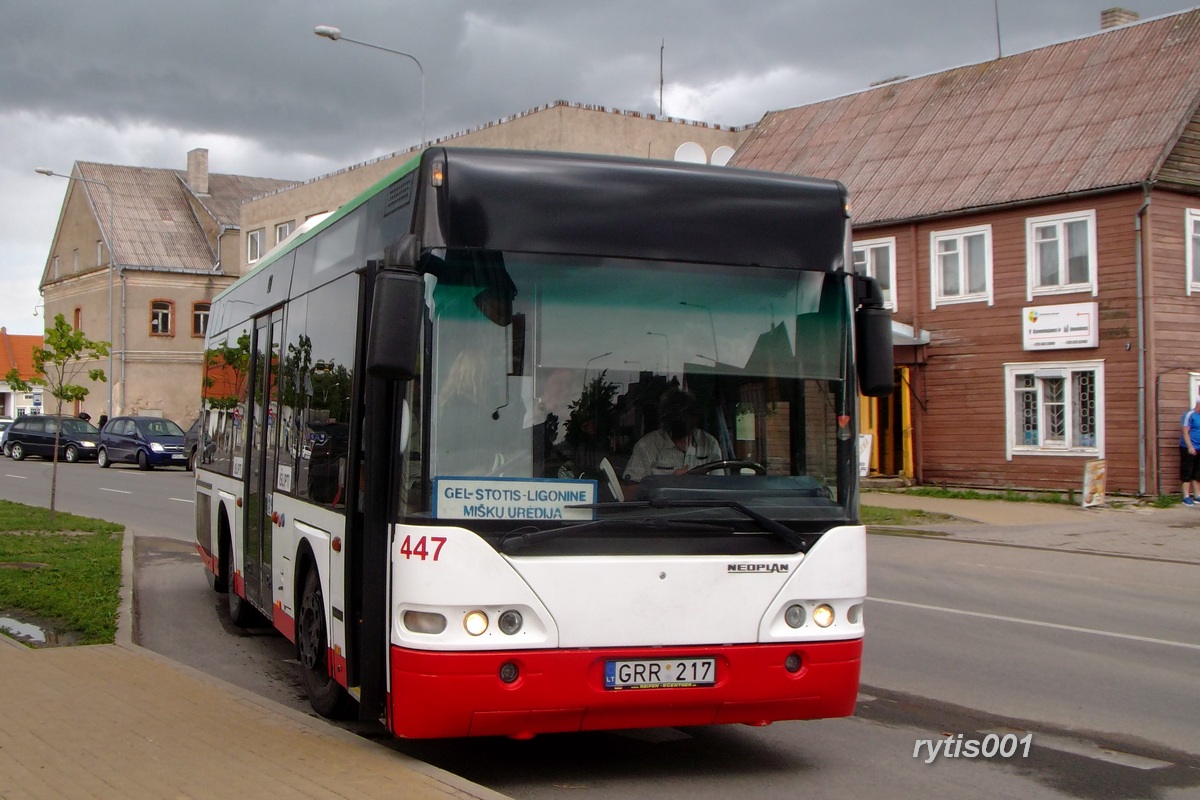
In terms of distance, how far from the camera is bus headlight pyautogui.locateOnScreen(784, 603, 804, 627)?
596 cm

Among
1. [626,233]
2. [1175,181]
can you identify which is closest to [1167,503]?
[1175,181]

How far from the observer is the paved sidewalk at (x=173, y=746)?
542 cm

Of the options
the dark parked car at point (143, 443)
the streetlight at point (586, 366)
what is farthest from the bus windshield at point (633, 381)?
the dark parked car at point (143, 443)

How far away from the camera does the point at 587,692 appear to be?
565 centimetres

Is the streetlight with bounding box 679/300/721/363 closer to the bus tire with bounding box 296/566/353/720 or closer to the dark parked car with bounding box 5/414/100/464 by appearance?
the bus tire with bounding box 296/566/353/720

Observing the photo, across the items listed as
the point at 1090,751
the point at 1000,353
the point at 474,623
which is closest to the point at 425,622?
the point at 474,623

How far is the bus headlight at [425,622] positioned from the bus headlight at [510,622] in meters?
0.24

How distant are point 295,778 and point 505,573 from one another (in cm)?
123

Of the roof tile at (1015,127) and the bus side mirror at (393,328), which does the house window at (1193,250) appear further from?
the bus side mirror at (393,328)

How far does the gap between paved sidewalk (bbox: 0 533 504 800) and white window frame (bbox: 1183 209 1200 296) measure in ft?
71.8

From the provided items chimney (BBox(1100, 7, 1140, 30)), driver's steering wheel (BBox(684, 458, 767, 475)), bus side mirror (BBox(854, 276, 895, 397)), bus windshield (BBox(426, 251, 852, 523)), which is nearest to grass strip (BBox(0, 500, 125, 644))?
bus windshield (BBox(426, 251, 852, 523))

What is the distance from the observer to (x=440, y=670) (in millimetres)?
5508

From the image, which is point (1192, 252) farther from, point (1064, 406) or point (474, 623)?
point (474, 623)

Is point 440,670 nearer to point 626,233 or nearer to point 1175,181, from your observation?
point 626,233
